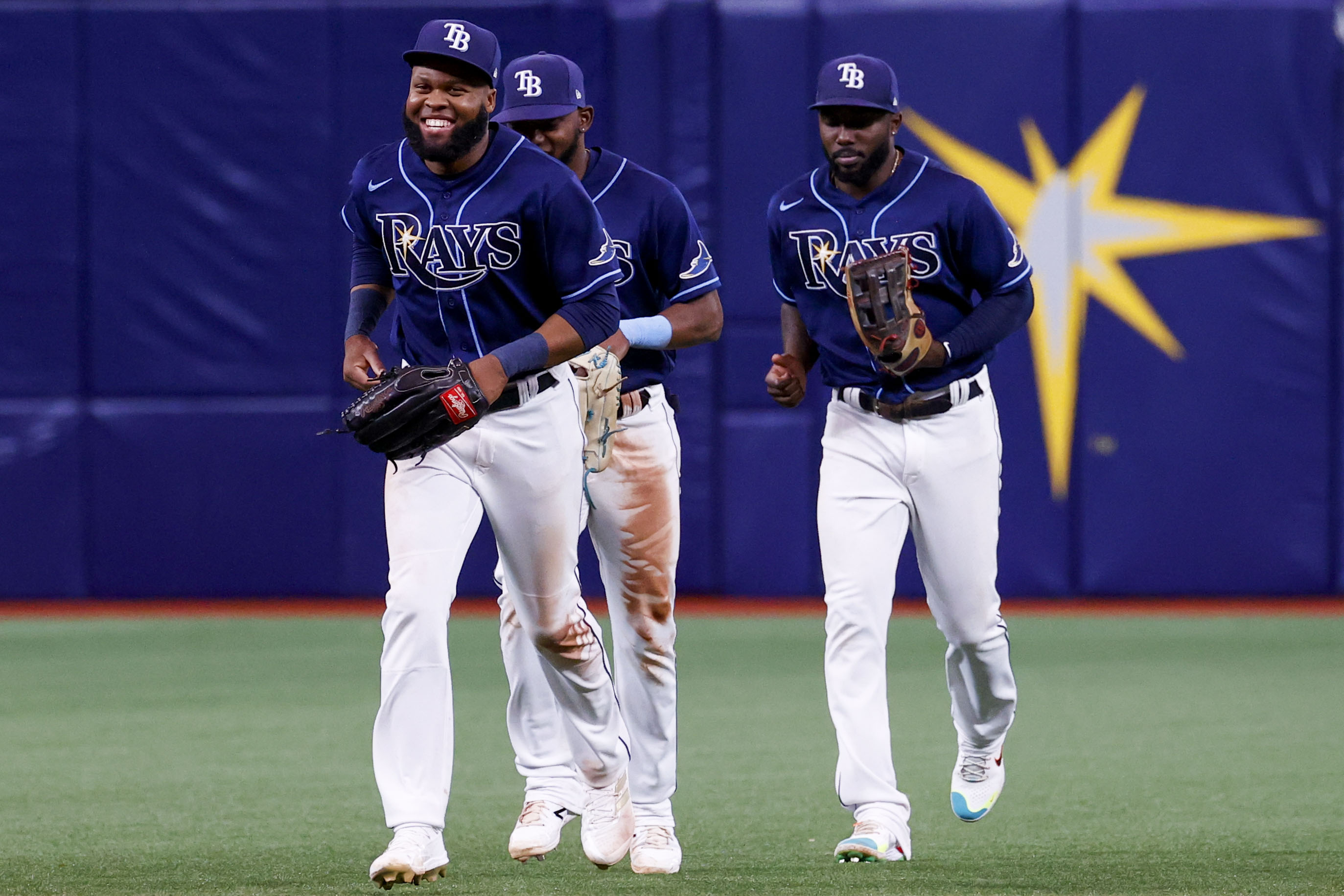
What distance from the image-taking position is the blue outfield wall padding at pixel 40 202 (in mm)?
10320

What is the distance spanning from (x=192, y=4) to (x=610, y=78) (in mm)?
2351

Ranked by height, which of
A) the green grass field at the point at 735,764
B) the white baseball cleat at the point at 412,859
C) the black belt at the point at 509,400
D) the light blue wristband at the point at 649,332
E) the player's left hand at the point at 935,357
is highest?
the light blue wristband at the point at 649,332

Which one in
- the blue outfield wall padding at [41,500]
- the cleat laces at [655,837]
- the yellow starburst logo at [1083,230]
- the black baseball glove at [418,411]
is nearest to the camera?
the black baseball glove at [418,411]

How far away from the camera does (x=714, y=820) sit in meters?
5.16

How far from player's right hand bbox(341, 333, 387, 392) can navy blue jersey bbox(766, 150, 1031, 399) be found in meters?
1.20

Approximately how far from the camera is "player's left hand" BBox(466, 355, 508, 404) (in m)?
4.00

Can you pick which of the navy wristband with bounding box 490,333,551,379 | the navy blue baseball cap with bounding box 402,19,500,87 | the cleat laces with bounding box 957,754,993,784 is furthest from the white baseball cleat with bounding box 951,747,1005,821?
the navy blue baseball cap with bounding box 402,19,500,87

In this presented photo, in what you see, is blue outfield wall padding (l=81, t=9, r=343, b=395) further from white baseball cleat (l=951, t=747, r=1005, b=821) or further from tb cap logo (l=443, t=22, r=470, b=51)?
tb cap logo (l=443, t=22, r=470, b=51)

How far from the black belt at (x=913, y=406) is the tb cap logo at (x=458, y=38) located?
54.5 inches

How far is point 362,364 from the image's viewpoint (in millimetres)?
4328

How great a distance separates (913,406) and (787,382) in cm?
35

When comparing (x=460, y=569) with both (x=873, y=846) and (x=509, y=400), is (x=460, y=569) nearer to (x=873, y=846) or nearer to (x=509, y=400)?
(x=509, y=400)

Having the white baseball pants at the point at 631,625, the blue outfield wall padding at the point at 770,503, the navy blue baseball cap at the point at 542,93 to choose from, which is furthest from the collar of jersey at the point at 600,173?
the blue outfield wall padding at the point at 770,503

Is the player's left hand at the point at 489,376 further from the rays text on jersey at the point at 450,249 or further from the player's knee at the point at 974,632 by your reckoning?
the player's knee at the point at 974,632
